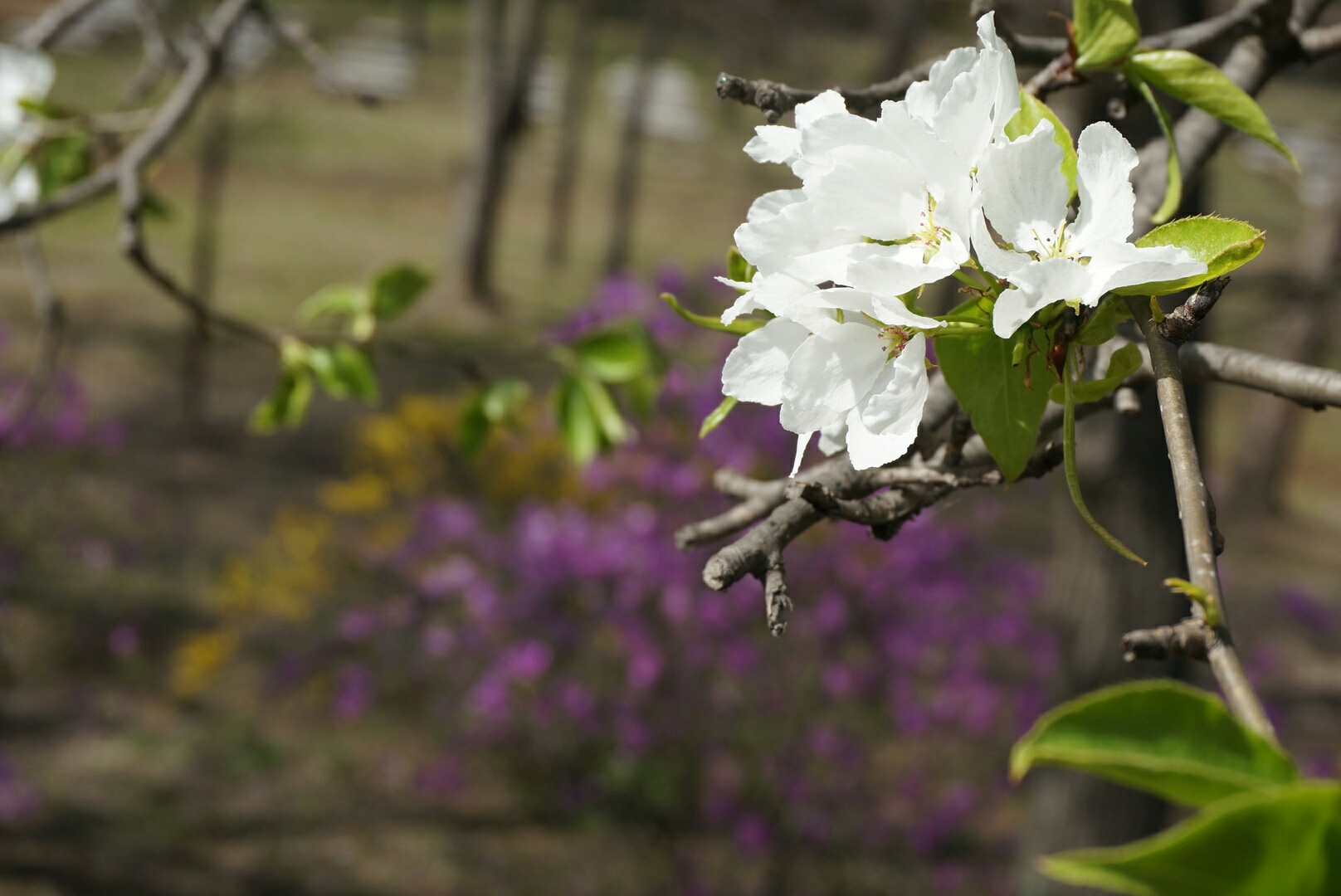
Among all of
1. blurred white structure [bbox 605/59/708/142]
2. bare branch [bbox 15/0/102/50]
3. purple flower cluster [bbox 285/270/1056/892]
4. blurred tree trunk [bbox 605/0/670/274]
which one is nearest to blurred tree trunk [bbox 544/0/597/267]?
blurred tree trunk [bbox 605/0/670/274]

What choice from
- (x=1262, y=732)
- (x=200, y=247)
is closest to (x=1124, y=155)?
(x=1262, y=732)

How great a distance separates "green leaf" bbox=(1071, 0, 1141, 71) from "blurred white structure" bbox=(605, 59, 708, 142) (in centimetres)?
1881

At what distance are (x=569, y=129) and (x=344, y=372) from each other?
32.3ft

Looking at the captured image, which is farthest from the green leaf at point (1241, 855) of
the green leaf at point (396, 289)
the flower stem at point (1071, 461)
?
the green leaf at point (396, 289)

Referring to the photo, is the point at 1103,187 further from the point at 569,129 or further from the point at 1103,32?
the point at 569,129

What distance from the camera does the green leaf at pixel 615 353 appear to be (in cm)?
173

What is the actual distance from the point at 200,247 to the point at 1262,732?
6.69m

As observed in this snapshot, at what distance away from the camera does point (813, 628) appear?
359 cm

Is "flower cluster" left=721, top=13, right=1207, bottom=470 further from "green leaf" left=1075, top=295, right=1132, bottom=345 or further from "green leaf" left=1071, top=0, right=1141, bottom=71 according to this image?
"green leaf" left=1071, top=0, right=1141, bottom=71

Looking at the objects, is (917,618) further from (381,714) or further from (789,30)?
(789,30)

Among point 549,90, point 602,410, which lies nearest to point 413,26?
point 549,90

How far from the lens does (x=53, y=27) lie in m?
1.80

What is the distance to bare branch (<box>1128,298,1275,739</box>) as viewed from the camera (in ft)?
1.30

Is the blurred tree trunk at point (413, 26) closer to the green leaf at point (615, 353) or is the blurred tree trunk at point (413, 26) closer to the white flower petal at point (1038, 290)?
the green leaf at point (615, 353)
